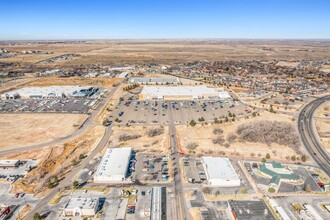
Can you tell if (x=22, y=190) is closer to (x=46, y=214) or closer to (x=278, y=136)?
(x=46, y=214)

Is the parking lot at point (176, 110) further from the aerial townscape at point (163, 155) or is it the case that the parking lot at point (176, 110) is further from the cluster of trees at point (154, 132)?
the cluster of trees at point (154, 132)

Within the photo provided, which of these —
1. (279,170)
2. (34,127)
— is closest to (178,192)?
(279,170)

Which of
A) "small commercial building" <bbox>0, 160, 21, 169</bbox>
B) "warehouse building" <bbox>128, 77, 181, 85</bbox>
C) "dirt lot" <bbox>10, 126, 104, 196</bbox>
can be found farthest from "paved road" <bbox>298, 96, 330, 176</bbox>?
"small commercial building" <bbox>0, 160, 21, 169</bbox>

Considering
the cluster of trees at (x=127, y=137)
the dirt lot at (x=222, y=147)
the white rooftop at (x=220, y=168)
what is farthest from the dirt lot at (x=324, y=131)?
the cluster of trees at (x=127, y=137)

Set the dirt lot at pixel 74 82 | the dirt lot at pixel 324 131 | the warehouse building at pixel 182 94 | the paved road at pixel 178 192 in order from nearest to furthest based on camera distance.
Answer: the paved road at pixel 178 192 < the dirt lot at pixel 324 131 < the warehouse building at pixel 182 94 < the dirt lot at pixel 74 82

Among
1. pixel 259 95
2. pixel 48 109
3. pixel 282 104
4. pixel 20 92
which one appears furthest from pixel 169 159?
pixel 20 92

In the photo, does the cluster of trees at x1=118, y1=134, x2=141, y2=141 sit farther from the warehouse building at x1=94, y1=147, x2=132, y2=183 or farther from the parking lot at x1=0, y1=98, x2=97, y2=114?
the parking lot at x1=0, y1=98, x2=97, y2=114
